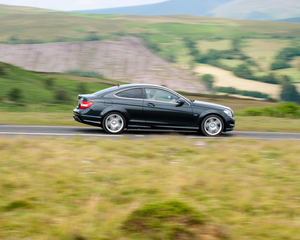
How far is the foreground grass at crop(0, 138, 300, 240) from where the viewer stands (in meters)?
3.79

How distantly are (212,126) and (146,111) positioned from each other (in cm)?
204

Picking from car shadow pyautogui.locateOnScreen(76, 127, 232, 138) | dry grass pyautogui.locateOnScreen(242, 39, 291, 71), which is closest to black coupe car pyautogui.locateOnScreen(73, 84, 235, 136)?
car shadow pyautogui.locateOnScreen(76, 127, 232, 138)

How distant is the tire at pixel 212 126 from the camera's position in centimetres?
1056

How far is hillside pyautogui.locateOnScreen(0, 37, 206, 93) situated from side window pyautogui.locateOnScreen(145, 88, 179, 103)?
31.9 meters

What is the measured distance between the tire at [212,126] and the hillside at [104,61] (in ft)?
104

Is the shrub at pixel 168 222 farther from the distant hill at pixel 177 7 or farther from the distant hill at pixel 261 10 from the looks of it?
the distant hill at pixel 177 7

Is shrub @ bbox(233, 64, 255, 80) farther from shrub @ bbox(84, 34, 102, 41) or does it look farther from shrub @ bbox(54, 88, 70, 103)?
shrub @ bbox(54, 88, 70, 103)

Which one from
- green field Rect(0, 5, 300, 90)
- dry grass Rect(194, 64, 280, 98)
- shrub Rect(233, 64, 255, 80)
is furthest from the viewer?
green field Rect(0, 5, 300, 90)

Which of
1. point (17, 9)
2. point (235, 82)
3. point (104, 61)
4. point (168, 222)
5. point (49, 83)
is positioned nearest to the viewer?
point (168, 222)

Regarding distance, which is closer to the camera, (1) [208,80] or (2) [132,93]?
(2) [132,93]

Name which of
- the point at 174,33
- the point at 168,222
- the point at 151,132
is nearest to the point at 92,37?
the point at 174,33

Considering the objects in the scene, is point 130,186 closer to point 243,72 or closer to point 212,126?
point 212,126

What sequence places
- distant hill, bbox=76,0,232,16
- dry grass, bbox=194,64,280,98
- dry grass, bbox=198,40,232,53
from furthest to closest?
distant hill, bbox=76,0,232,16 < dry grass, bbox=198,40,232,53 < dry grass, bbox=194,64,280,98

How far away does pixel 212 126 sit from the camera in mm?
10633
